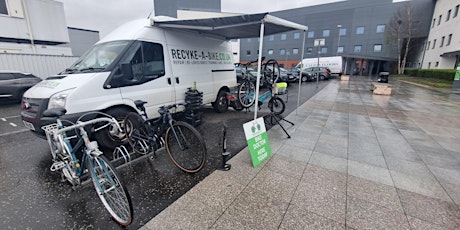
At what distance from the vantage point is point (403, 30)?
3017 centimetres

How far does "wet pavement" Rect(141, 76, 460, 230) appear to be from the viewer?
212 centimetres

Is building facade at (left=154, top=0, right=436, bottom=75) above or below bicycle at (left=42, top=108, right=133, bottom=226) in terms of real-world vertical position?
above

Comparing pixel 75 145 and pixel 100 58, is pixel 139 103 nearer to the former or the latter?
pixel 75 145

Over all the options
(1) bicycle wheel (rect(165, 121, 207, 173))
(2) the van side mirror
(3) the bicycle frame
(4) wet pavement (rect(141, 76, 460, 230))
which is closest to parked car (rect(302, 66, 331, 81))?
(4) wet pavement (rect(141, 76, 460, 230))

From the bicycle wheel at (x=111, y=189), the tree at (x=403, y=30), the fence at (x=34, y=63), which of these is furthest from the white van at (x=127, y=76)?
the tree at (x=403, y=30)

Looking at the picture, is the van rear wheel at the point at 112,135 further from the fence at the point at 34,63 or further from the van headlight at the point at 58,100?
the fence at the point at 34,63

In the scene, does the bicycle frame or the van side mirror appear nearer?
the bicycle frame

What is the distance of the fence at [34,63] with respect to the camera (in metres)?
10.1

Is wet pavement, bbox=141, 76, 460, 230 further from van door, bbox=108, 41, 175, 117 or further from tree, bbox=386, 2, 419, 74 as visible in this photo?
tree, bbox=386, 2, 419, 74

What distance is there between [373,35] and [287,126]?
39.7m

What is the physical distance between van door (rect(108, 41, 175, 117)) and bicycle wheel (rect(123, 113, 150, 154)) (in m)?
0.58

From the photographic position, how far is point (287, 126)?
17.7 feet

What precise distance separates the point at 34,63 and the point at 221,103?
1172 centimetres

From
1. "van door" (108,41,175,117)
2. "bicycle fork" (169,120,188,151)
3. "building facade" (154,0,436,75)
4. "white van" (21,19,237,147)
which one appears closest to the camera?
"bicycle fork" (169,120,188,151)
